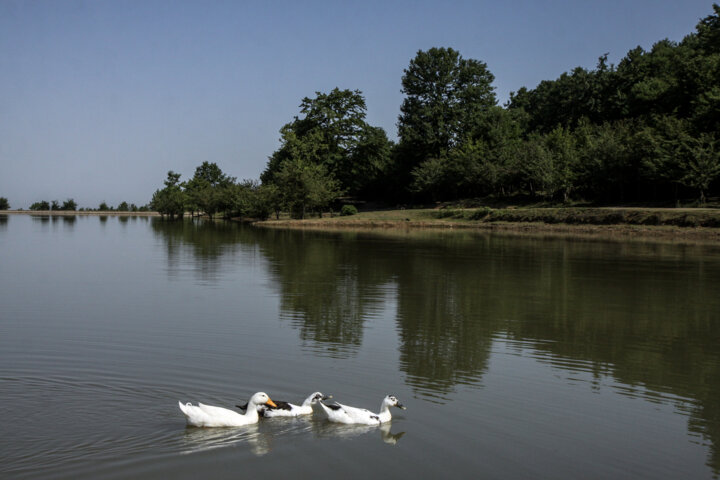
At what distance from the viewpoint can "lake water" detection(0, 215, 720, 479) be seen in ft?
24.4

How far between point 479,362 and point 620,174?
56485 mm

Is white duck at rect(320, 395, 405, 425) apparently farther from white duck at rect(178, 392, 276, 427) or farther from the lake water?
white duck at rect(178, 392, 276, 427)

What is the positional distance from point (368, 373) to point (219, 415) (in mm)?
3440

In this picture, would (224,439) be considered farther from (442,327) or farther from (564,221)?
(564,221)

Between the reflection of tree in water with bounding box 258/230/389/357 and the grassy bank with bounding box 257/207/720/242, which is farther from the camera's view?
the grassy bank with bounding box 257/207/720/242

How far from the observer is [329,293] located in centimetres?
2000

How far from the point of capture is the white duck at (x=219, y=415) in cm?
801

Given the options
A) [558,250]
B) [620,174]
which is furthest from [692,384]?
[620,174]

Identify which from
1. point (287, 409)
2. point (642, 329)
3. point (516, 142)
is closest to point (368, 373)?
point (287, 409)

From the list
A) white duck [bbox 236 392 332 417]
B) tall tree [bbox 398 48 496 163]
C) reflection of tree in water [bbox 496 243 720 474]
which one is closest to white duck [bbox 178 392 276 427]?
white duck [bbox 236 392 332 417]

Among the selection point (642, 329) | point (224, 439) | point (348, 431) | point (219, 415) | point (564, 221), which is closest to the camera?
point (224, 439)

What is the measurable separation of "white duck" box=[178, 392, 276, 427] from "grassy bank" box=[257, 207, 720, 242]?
44.6 metres

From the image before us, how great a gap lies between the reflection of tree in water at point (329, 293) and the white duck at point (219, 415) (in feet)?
12.3

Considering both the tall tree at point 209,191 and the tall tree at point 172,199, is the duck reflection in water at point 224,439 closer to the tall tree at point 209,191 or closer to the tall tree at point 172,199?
the tall tree at point 209,191
